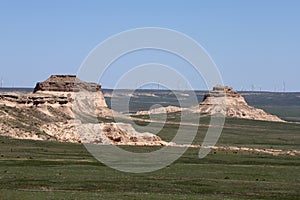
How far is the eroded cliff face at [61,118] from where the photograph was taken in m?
95.3

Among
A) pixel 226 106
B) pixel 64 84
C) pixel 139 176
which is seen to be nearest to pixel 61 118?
pixel 64 84

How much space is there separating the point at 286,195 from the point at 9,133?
179 feet

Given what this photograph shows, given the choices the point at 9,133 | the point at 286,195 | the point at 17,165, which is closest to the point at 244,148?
the point at 9,133

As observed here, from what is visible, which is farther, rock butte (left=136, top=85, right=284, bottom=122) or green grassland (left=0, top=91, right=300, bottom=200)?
rock butte (left=136, top=85, right=284, bottom=122)

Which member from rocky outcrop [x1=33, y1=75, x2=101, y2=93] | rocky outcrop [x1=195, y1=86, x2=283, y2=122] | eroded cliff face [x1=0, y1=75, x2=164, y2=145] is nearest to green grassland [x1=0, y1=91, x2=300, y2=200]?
eroded cliff face [x1=0, y1=75, x2=164, y2=145]

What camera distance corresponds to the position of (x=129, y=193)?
44.7 metres

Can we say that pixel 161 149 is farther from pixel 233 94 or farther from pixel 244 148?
pixel 233 94

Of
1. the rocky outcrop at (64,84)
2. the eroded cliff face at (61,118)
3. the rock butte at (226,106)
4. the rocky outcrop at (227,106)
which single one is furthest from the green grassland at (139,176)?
the rocky outcrop at (227,106)

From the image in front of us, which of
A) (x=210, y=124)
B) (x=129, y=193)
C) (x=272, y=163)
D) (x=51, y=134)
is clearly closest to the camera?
(x=129, y=193)

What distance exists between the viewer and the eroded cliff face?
9531 cm

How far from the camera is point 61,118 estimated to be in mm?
110562

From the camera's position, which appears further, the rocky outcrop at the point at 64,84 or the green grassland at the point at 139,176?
the rocky outcrop at the point at 64,84

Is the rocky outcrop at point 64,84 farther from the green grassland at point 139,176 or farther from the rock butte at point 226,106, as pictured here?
the green grassland at point 139,176

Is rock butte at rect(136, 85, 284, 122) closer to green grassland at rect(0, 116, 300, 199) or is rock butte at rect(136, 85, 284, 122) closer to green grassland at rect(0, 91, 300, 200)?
green grassland at rect(0, 91, 300, 200)
